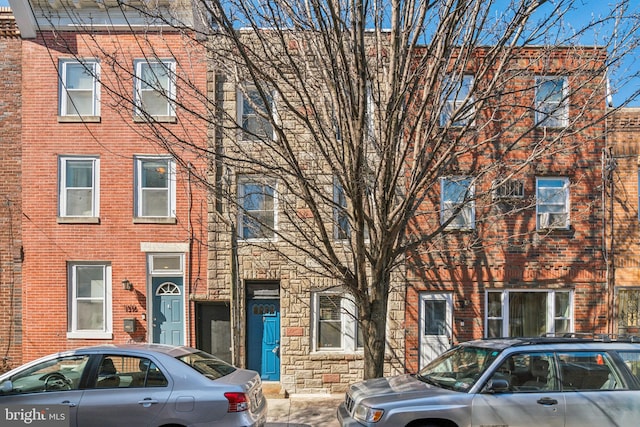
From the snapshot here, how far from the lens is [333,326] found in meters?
10.5

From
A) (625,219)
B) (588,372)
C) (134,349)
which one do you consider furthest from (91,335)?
(625,219)

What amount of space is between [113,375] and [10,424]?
1.24 meters

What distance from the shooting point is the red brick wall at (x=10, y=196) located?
34.1 feet

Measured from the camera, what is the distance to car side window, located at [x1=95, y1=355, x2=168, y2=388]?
5.71 metres

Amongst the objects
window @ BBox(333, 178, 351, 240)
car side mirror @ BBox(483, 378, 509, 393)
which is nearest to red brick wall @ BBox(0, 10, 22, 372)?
window @ BBox(333, 178, 351, 240)

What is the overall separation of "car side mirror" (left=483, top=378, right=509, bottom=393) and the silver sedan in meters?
2.83

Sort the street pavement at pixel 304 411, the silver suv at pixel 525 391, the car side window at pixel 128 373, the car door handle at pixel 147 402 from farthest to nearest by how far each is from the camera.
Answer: the street pavement at pixel 304 411, the car side window at pixel 128 373, the car door handle at pixel 147 402, the silver suv at pixel 525 391

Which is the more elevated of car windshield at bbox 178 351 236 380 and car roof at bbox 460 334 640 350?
car roof at bbox 460 334 640 350

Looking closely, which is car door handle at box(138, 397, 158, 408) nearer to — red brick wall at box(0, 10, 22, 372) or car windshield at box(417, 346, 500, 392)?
car windshield at box(417, 346, 500, 392)

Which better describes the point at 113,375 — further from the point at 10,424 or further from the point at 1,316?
the point at 1,316

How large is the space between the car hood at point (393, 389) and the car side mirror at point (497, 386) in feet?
1.38

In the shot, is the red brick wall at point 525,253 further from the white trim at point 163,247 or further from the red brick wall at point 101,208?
the red brick wall at point 101,208

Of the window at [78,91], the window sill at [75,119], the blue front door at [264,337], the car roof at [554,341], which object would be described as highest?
the window at [78,91]

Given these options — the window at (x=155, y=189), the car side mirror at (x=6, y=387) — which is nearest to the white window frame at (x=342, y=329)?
the window at (x=155, y=189)
